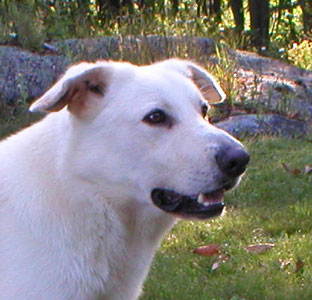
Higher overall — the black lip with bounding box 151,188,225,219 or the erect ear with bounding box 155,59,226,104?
the erect ear with bounding box 155,59,226,104

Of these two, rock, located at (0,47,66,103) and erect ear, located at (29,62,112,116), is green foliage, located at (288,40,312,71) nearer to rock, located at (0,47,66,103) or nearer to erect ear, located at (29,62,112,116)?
rock, located at (0,47,66,103)

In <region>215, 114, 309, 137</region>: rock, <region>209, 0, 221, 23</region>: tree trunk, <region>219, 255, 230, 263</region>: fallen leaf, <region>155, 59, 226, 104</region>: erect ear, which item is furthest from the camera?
<region>209, 0, 221, 23</region>: tree trunk

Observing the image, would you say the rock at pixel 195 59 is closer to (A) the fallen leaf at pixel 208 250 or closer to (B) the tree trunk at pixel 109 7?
(A) the fallen leaf at pixel 208 250

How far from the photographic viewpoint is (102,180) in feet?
11.4

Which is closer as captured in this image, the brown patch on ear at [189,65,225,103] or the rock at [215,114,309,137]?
the brown patch on ear at [189,65,225,103]

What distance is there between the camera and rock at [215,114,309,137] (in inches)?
327

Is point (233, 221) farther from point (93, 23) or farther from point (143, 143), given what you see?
point (93, 23)

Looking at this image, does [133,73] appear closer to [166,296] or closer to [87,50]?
[166,296]

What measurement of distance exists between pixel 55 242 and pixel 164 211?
0.49 m

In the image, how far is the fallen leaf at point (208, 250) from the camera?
5.40 meters

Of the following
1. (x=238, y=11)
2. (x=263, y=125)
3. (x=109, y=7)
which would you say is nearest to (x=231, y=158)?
(x=263, y=125)

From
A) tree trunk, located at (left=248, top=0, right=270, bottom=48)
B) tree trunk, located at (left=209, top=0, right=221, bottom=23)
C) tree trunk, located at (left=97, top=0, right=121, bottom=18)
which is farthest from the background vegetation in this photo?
tree trunk, located at (left=209, top=0, right=221, bottom=23)

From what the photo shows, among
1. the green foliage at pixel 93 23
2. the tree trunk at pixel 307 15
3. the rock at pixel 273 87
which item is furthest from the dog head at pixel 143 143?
the tree trunk at pixel 307 15

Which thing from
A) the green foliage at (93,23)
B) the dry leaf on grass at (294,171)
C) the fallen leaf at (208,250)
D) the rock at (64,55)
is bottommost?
the green foliage at (93,23)
